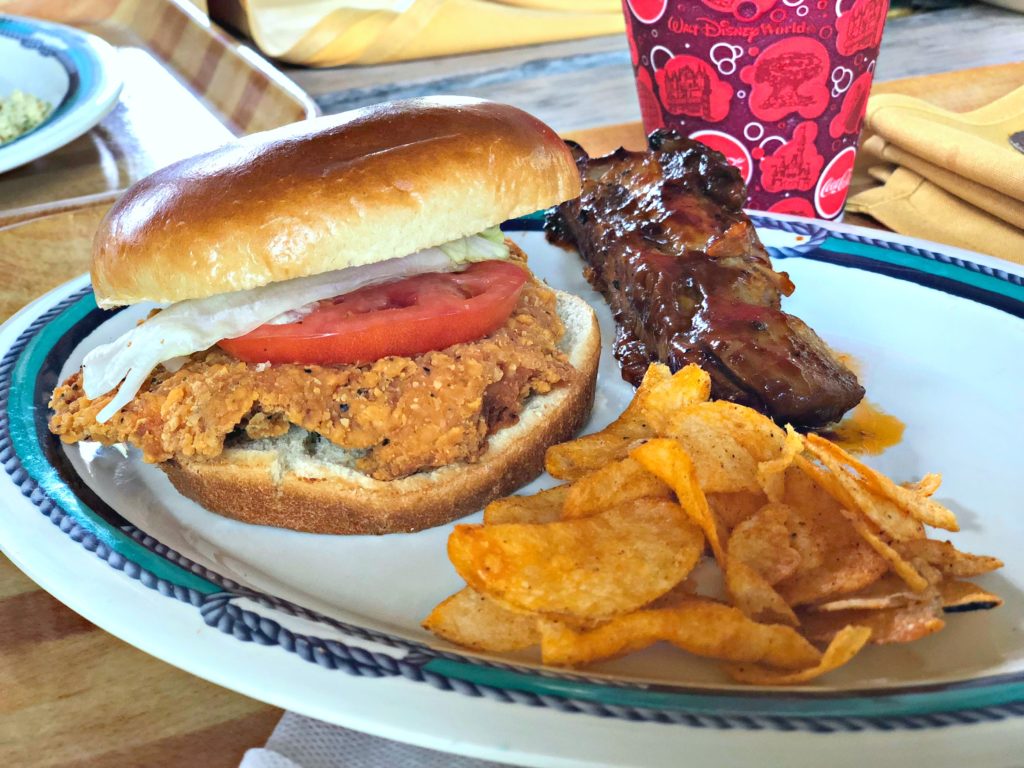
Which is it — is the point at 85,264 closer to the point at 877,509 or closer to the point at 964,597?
the point at 877,509

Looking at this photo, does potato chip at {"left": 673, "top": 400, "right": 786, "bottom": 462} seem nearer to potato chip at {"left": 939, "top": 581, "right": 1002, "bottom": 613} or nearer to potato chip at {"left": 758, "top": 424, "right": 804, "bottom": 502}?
potato chip at {"left": 758, "top": 424, "right": 804, "bottom": 502}

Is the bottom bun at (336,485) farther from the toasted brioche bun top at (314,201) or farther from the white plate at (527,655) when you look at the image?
the toasted brioche bun top at (314,201)

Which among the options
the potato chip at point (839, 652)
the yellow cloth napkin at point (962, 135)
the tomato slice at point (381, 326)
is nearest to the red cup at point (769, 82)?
the yellow cloth napkin at point (962, 135)

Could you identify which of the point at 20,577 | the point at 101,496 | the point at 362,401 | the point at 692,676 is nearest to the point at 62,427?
the point at 101,496

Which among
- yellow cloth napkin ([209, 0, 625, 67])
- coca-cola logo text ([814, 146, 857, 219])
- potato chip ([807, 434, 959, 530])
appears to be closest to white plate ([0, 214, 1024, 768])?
potato chip ([807, 434, 959, 530])

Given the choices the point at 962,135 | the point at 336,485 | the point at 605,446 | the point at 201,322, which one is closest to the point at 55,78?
the point at 201,322
